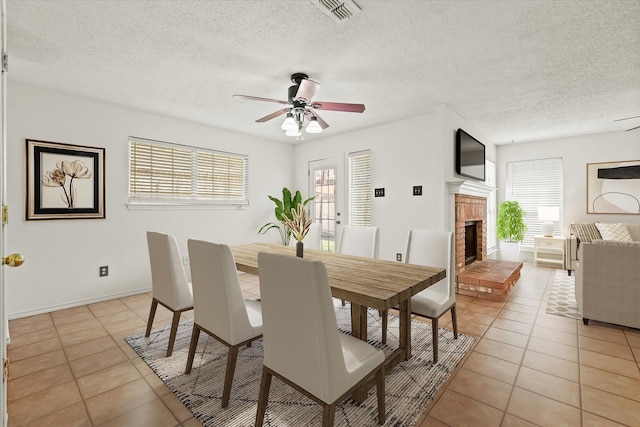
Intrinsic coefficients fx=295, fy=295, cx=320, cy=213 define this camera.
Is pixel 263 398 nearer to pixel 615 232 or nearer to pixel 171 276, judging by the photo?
pixel 171 276

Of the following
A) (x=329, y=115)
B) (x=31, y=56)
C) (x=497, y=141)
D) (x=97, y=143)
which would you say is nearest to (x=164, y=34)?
(x=31, y=56)

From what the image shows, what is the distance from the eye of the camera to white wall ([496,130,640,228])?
4.86 metres

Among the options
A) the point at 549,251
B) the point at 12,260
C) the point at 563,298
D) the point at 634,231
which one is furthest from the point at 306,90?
the point at 634,231

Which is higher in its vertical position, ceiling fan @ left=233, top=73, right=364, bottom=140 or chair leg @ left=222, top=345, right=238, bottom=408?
ceiling fan @ left=233, top=73, right=364, bottom=140

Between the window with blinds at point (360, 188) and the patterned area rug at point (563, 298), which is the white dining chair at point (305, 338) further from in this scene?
the window with blinds at point (360, 188)

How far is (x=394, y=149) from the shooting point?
4.37 m

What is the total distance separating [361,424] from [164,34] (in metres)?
2.89

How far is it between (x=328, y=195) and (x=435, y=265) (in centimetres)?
305

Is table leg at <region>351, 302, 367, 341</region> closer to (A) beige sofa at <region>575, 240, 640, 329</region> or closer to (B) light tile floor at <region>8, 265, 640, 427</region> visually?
(B) light tile floor at <region>8, 265, 640, 427</region>

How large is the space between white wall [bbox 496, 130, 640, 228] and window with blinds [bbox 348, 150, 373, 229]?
3.43 meters

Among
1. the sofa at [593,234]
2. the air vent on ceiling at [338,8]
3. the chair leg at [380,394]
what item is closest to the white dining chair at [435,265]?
the chair leg at [380,394]

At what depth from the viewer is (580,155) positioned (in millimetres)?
5242

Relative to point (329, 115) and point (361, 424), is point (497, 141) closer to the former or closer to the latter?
point (329, 115)

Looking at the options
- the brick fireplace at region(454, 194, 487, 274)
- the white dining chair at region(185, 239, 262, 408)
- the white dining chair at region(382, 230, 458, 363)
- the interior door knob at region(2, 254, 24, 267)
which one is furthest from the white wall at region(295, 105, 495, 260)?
the interior door knob at region(2, 254, 24, 267)
